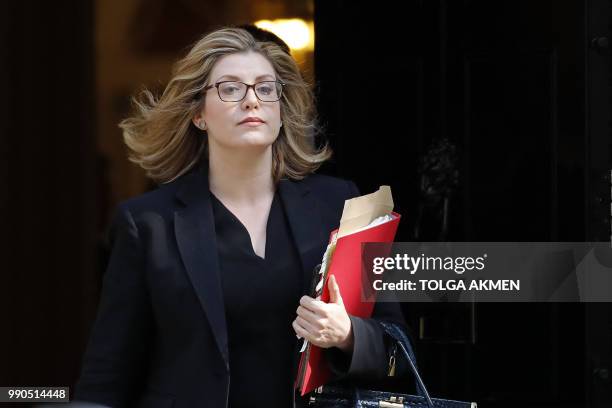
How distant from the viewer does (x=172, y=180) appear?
328cm

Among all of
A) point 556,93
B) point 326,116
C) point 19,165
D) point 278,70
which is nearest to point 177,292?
point 278,70

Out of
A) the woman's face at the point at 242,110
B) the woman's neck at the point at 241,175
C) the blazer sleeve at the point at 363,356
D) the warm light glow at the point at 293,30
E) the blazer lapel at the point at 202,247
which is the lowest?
the blazer sleeve at the point at 363,356

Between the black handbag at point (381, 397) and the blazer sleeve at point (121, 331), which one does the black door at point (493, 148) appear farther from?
the blazer sleeve at point (121, 331)

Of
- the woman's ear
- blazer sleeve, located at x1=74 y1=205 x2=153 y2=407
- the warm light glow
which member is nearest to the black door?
the woman's ear

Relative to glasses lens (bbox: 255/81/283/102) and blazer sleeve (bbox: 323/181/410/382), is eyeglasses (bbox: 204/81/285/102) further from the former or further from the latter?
blazer sleeve (bbox: 323/181/410/382)

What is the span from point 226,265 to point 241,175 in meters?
0.30

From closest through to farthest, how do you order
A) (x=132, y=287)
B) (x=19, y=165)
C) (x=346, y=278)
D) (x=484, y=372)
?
(x=346, y=278) < (x=132, y=287) < (x=484, y=372) < (x=19, y=165)

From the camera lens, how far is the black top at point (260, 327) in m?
2.94

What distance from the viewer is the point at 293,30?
6.35 meters

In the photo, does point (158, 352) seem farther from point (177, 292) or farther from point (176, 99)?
point (176, 99)

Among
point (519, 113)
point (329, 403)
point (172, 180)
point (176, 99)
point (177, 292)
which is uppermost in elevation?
point (519, 113)

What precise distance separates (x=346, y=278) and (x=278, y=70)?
754 mm

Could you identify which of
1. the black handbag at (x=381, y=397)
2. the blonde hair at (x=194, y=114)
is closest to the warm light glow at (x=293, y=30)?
the blonde hair at (x=194, y=114)

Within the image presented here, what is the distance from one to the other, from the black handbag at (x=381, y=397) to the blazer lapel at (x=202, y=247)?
0.93 ft
